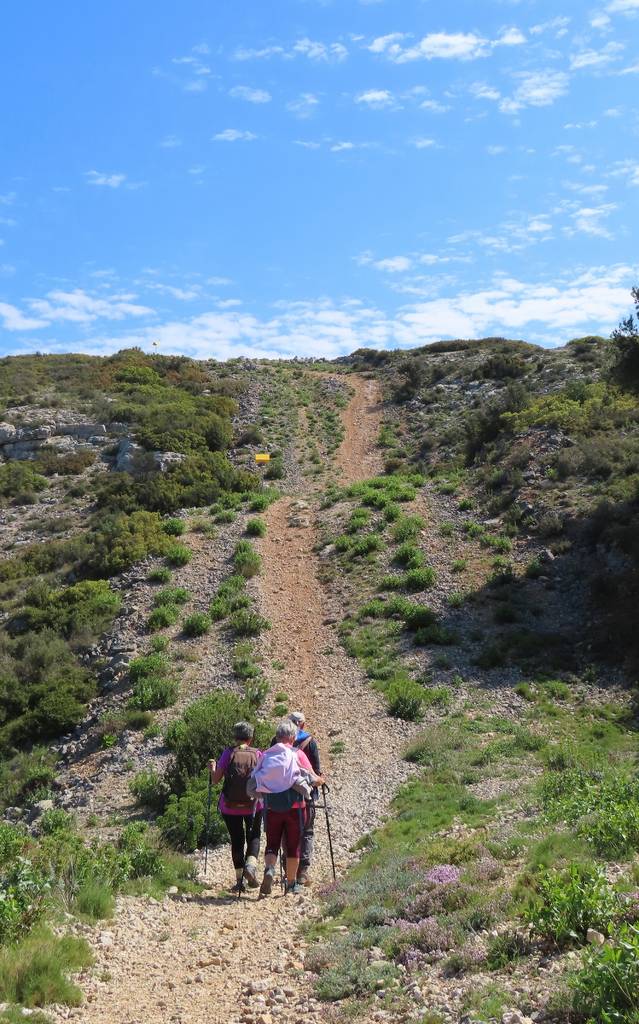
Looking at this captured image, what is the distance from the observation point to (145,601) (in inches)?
827

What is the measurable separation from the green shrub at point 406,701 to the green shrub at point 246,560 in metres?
7.15

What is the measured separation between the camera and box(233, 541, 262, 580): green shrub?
2211 centimetres

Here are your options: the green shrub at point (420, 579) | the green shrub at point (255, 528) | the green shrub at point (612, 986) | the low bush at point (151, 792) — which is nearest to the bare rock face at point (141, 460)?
the green shrub at point (255, 528)

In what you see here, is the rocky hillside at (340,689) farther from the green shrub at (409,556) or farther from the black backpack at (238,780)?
the black backpack at (238,780)

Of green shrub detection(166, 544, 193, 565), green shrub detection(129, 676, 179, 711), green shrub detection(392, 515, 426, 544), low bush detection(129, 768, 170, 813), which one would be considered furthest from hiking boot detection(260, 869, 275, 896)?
green shrub detection(392, 515, 426, 544)

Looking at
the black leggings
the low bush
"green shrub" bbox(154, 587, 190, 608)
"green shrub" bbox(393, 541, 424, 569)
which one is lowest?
the low bush

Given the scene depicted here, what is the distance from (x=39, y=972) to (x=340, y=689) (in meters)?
11.4

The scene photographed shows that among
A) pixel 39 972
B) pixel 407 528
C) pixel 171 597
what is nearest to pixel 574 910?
pixel 39 972

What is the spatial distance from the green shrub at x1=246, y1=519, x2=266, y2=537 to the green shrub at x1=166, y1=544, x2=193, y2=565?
2380mm

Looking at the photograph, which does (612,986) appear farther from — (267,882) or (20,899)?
(267,882)

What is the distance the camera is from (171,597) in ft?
68.3

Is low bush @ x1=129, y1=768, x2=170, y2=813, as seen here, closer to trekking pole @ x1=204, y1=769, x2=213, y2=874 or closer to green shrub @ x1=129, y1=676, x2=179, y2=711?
trekking pole @ x1=204, y1=769, x2=213, y2=874

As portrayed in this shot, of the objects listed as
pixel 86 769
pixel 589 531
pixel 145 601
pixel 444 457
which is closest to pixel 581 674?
pixel 589 531

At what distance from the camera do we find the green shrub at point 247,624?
62.7 ft
